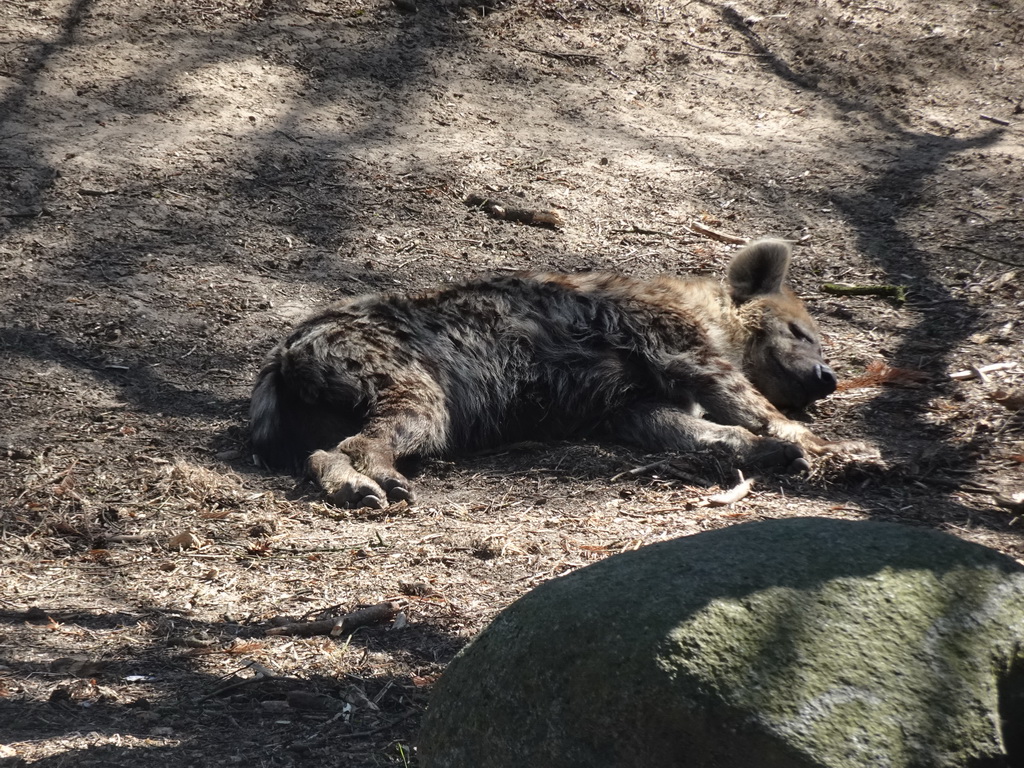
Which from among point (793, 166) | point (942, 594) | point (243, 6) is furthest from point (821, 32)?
point (942, 594)

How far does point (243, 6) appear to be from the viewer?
838 centimetres

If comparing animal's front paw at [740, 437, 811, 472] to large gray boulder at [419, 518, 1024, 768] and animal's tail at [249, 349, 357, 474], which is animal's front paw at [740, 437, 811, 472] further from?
large gray boulder at [419, 518, 1024, 768]

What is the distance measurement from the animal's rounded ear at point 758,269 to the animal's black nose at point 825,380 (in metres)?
0.72

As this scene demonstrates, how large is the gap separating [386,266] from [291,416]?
1.86 m

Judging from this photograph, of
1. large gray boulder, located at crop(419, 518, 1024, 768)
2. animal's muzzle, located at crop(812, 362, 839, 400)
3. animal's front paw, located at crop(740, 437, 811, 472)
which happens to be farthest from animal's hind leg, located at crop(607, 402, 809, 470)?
large gray boulder, located at crop(419, 518, 1024, 768)

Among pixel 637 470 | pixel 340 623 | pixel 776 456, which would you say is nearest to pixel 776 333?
pixel 776 456

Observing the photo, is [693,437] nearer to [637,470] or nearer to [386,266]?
[637,470]

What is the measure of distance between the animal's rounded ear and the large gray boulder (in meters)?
3.63

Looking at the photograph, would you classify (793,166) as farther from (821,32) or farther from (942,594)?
(942,594)

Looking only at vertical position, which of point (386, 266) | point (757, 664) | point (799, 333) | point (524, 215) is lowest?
point (386, 266)

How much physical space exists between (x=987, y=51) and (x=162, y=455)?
7.69 metres

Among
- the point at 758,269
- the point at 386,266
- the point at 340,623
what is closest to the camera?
the point at 340,623

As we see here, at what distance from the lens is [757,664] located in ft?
6.28

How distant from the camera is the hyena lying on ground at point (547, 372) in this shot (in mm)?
4719
